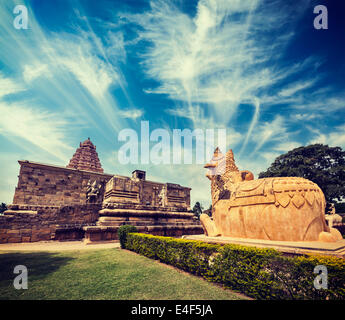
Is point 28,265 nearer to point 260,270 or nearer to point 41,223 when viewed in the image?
point 41,223

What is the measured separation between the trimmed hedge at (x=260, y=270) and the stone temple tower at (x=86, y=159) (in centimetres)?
3020

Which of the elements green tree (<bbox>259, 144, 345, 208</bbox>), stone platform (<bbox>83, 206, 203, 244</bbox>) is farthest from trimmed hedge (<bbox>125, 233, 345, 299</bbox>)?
green tree (<bbox>259, 144, 345, 208</bbox>)

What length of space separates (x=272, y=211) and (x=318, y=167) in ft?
81.6

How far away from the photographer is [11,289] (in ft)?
11.8

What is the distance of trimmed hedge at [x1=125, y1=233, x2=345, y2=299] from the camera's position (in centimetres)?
277

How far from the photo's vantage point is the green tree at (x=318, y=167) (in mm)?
21484

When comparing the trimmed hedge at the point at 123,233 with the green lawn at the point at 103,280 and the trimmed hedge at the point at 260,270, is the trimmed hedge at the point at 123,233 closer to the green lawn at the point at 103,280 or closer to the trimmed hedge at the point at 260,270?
the green lawn at the point at 103,280

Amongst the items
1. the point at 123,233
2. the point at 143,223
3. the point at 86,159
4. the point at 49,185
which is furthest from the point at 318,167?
the point at 86,159

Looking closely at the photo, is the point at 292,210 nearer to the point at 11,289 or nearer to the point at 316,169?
the point at 11,289

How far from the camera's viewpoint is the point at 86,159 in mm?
32000

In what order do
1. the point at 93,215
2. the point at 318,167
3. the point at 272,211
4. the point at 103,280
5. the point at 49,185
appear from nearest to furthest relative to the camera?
the point at 103,280, the point at 272,211, the point at 93,215, the point at 49,185, the point at 318,167

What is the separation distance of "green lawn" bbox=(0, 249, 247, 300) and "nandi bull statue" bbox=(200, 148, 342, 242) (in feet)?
6.60
